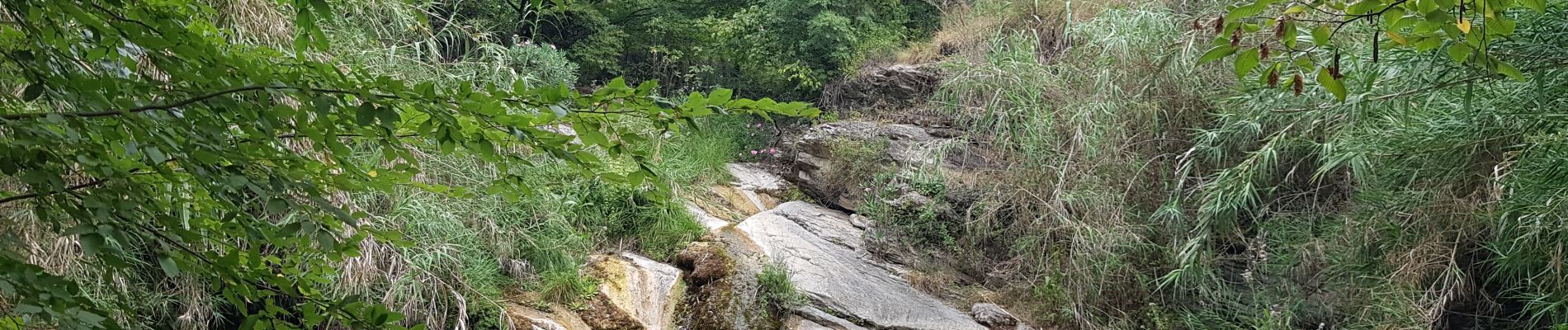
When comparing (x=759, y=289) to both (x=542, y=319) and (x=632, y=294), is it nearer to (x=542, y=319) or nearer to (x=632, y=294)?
(x=632, y=294)

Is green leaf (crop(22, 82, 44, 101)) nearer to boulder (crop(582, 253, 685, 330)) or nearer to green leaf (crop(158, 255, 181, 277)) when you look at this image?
green leaf (crop(158, 255, 181, 277))

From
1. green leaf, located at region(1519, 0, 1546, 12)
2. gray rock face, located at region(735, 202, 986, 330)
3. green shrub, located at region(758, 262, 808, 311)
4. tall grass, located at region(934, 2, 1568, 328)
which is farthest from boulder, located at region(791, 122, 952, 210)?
green leaf, located at region(1519, 0, 1546, 12)

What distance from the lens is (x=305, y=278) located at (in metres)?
1.45

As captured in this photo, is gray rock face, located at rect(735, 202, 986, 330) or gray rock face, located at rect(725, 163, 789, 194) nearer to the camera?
gray rock face, located at rect(735, 202, 986, 330)

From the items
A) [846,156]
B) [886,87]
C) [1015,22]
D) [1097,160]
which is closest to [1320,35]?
[1097,160]

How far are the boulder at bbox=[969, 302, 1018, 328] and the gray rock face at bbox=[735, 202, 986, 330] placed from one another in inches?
2.3

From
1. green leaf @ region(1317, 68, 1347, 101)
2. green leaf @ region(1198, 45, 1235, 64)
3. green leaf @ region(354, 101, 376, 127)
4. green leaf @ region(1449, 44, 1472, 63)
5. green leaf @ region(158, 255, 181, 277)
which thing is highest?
green leaf @ region(1449, 44, 1472, 63)

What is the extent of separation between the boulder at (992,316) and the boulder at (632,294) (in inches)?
58.9

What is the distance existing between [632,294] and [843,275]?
1.19 meters

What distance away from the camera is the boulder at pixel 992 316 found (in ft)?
15.8

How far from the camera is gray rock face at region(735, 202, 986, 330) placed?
4.74m

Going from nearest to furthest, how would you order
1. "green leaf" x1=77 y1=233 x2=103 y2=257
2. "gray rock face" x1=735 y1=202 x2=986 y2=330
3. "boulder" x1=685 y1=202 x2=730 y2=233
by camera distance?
1. "green leaf" x1=77 y1=233 x2=103 y2=257
2. "gray rock face" x1=735 y1=202 x2=986 y2=330
3. "boulder" x1=685 y1=202 x2=730 y2=233

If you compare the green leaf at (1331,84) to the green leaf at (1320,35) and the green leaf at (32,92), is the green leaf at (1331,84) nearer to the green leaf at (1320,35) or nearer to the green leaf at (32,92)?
the green leaf at (1320,35)

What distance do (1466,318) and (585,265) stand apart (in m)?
3.81
